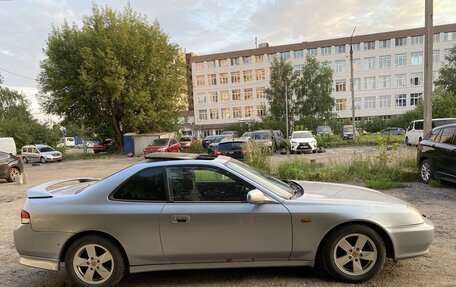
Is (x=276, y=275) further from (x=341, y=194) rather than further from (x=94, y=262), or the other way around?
(x=94, y=262)

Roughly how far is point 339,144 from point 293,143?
20.7ft

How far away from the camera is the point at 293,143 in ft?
74.1

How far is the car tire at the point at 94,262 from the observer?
376 cm

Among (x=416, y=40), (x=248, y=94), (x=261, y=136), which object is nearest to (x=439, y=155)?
(x=261, y=136)

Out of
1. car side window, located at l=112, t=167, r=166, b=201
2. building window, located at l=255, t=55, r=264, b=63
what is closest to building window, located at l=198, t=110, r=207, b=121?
building window, located at l=255, t=55, r=264, b=63

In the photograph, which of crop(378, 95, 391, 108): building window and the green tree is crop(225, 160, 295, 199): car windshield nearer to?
the green tree

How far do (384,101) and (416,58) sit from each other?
31.3 feet

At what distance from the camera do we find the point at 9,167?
14.8 meters

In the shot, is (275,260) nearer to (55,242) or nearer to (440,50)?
(55,242)

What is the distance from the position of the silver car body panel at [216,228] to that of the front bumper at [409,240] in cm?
1

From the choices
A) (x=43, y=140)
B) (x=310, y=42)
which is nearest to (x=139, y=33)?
(x=43, y=140)

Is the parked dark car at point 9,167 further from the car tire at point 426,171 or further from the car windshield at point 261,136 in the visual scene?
the car tire at point 426,171

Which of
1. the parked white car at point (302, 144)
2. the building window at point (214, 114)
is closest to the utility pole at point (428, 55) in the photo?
the parked white car at point (302, 144)

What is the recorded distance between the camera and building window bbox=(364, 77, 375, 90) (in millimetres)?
65250
